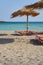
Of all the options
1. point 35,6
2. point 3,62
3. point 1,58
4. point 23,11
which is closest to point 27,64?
point 3,62

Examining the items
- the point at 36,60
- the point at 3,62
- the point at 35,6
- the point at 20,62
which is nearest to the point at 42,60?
the point at 36,60

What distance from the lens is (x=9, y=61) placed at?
5.27 meters

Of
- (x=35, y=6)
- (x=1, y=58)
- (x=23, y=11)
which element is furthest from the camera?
(x=23, y=11)

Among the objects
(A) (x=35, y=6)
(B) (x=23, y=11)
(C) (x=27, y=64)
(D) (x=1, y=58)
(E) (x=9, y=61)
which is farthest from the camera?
(B) (x=23, y=11)

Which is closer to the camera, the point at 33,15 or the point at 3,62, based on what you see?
the point at 3,62

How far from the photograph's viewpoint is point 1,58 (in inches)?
224

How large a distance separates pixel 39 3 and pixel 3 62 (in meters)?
4.88

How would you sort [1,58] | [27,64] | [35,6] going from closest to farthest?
1. [27,64]
2. [1,58]
3. [35,6]

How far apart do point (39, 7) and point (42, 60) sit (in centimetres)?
445

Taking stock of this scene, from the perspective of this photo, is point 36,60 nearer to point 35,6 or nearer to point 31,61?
point 31,61

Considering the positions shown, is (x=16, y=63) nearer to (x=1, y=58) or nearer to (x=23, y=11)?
(x=1, y=58)

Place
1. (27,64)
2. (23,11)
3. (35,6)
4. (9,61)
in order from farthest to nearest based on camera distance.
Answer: (23,11), (35,6), (9,61), (27,64)

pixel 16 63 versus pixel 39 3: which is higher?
pixel 39 3

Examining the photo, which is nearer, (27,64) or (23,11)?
(27,64)
